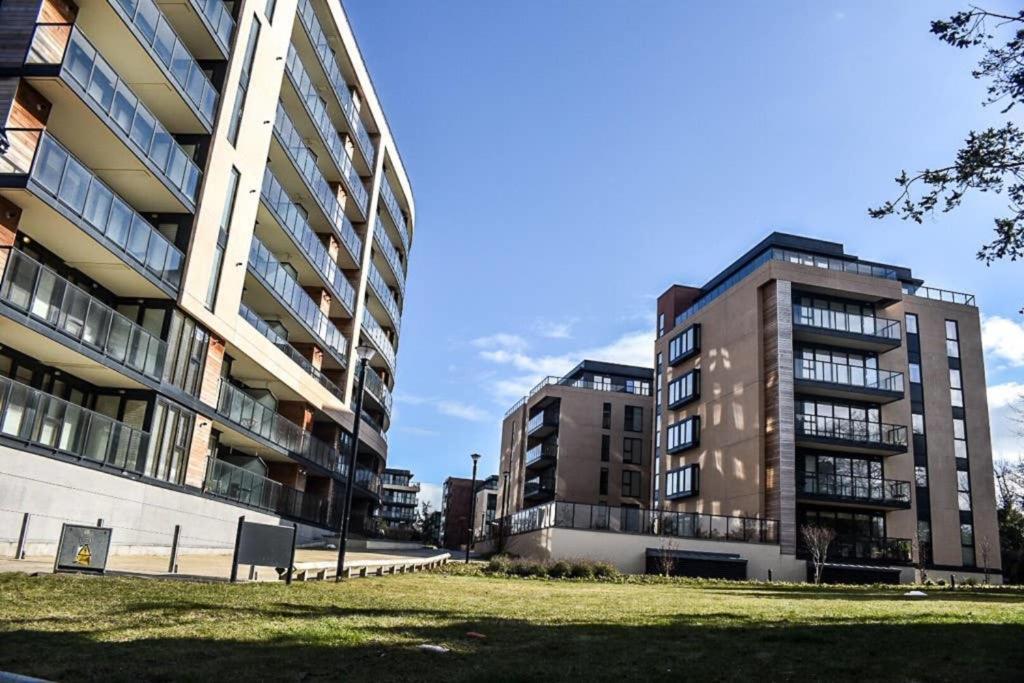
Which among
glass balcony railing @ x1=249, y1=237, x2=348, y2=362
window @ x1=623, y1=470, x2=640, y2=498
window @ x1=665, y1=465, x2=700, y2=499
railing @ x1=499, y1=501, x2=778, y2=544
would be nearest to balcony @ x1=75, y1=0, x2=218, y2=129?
glass balcony railing @ x1=249, y1=237, x2=348, y2=362

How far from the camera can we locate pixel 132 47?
22.1 metres

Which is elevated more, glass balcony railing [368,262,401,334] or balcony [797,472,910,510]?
glass balcony railing [368,262,401,334]

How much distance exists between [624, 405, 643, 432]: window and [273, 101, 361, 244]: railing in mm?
37728

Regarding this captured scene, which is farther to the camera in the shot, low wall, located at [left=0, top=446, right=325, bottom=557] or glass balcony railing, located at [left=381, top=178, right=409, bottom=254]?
glass balcony railing, located at [left=381, top=178, right=409, bottom=254]

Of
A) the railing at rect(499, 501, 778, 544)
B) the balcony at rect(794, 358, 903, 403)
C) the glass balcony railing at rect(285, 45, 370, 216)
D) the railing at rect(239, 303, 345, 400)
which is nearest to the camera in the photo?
the railing at rect(239, 303, 345, 400)

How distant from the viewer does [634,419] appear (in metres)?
71.7

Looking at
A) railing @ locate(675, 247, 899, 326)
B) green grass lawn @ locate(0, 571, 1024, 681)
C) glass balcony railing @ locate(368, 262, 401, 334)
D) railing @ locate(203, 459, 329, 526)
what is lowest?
green grass lawn @ locate(0, 571, 1024, 681)

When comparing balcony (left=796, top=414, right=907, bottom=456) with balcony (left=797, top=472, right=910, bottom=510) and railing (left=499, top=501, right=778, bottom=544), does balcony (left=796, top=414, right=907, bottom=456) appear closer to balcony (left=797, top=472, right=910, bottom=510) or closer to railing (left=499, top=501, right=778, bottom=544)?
balcony (left=797, top=472, right=910, bottom=510)

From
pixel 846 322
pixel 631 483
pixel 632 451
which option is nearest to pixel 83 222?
pixel 846 322

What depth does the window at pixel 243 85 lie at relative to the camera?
2761 cm

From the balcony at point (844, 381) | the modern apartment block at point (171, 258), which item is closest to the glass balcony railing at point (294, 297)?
the modern apartment block at point (171, 258)

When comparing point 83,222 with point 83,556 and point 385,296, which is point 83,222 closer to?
point 83,556

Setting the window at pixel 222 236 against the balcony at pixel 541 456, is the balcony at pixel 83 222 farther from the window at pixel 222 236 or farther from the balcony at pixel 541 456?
the balcony at pixel 541 456

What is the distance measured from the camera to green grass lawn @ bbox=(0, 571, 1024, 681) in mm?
7230
